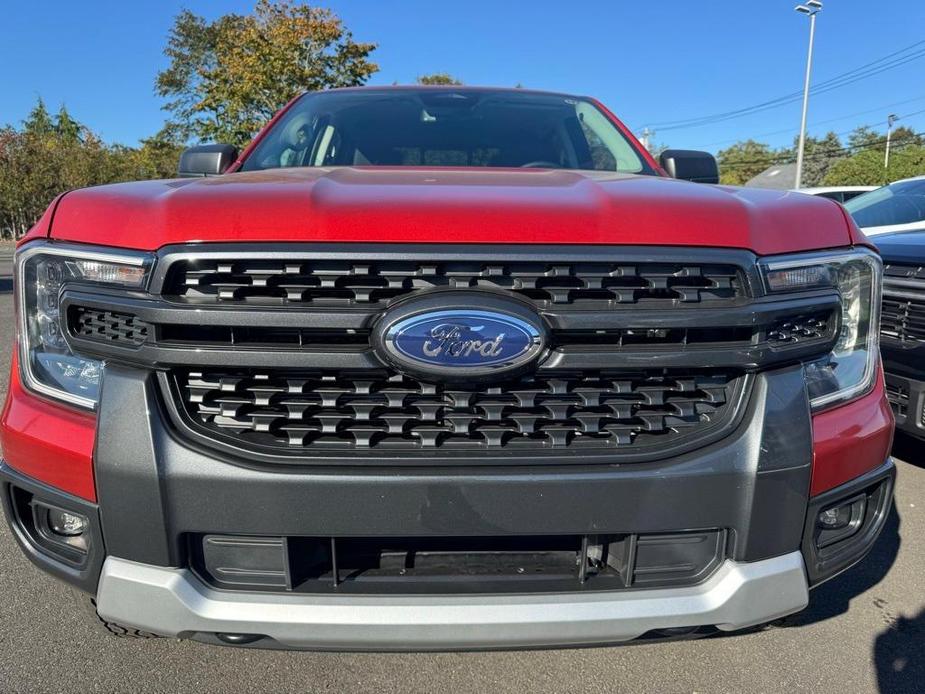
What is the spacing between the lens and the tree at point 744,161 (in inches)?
3024

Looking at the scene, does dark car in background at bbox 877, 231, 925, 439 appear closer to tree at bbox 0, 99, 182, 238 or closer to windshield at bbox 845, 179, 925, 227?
windshield at bbox 845, 179, 925, 227

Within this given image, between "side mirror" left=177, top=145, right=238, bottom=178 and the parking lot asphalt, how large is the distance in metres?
1.72

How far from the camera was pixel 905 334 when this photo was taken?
3.44 metres

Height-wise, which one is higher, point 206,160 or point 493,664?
point 206,160

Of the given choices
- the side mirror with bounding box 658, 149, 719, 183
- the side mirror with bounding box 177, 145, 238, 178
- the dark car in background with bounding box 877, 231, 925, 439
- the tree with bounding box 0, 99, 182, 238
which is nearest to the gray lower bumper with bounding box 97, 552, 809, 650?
the side mirror with bounding box 177, 145, 238, 178

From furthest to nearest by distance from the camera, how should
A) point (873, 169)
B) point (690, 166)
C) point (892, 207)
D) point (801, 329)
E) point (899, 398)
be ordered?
point (873, 169) → point (892, 207) → point (899, 398) → point (690, 166) → point (801, 329)

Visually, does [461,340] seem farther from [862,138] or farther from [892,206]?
[862,138]

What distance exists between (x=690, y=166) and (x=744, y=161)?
286 ft

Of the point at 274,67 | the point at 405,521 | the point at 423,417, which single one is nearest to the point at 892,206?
the point at 423,417

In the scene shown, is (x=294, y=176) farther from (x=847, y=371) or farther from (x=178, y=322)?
(x=847, y=371)

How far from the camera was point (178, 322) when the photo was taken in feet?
5.24

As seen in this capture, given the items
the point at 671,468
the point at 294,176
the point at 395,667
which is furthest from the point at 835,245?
the point at 395,667

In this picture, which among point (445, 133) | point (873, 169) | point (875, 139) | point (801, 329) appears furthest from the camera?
point (875, 139)

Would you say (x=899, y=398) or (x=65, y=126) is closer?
(x=899, y=398)
